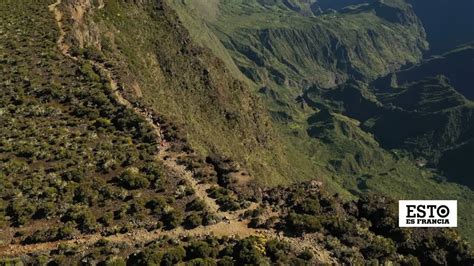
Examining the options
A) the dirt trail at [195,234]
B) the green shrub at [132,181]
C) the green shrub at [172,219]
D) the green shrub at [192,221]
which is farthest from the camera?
the green shrub at [132,181]

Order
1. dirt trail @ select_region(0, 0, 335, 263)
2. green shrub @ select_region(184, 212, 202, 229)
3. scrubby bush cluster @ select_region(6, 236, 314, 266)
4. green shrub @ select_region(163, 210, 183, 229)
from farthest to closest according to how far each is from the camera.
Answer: green shrub @ select_region(184, 212, 202, 229), green shrub @ select_region(163, 210, 183, 229), dirt trail @ select_region(0, 0, 335, 263), scrubby bush cluster @ select_region(6, 236, 314, 266)

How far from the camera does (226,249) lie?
5072 centimetres

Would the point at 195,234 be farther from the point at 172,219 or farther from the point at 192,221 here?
the point at 172,219

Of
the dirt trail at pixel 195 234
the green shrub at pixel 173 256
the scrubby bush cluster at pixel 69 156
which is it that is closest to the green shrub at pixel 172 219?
the scrubby bush cluster at pixel 69 156

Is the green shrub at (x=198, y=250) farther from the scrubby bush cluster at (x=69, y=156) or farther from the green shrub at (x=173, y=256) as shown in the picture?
the scrubby bush cluster at (x=69, y=156)

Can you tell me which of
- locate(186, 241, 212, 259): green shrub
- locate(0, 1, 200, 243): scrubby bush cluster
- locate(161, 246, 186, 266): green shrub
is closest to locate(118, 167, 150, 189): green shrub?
locate(0, 1, 200, 243): scrubby bush cluster

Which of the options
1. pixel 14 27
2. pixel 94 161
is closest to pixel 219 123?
pixel 14 27

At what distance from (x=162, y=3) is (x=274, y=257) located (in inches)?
6036

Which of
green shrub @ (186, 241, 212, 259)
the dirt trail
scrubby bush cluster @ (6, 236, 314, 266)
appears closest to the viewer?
scrubby bush cluster @ (6, 236, 314, 266)

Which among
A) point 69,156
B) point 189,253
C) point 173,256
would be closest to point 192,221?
point 189,253

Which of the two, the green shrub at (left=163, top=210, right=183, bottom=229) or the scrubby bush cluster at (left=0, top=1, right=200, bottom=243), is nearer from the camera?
the scrubby bush cluster at (left=0, top=1, right=200, bottom=243)

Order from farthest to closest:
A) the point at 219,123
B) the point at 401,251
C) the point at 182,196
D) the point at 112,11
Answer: the point at 219,123
the point at 112,11
the point at 182,196
the point at 401,251

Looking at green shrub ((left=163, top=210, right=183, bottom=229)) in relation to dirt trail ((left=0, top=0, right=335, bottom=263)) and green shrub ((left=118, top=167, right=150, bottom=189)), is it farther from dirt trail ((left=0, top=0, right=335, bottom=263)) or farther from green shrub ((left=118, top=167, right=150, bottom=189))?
green shrub ((left=118, top=167, right=150, bottom=189))

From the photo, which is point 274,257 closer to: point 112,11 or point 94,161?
point 94,161
